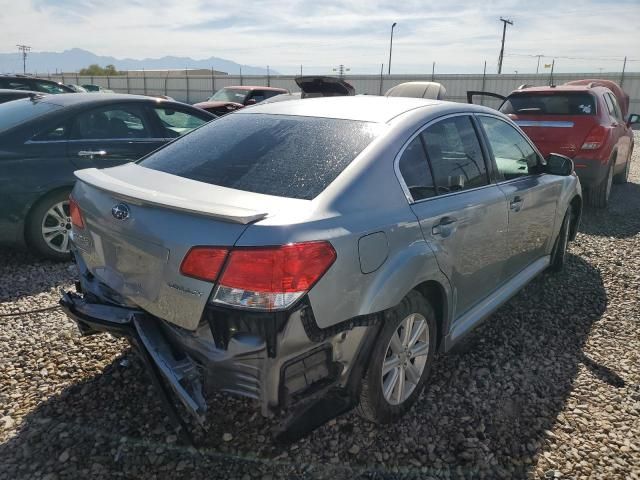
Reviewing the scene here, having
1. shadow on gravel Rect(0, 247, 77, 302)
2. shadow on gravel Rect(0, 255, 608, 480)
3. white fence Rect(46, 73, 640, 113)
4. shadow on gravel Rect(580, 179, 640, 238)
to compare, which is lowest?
shadow on gravel Rect(0, 255, 608, 480)

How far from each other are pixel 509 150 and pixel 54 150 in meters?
3.86

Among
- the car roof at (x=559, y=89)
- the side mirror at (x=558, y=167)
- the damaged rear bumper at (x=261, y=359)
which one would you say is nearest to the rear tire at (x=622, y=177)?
the car roof at (x=559, y=89)

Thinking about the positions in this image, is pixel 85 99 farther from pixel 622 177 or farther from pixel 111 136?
pixel 622 177

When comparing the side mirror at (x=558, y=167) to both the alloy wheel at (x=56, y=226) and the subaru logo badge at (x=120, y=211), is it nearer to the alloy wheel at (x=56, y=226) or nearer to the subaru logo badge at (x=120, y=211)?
the subaru logo badge at (x=120, y=211)

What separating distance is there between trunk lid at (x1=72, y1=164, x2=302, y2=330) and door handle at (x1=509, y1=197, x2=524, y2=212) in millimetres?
1857

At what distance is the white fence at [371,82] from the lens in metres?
29.4

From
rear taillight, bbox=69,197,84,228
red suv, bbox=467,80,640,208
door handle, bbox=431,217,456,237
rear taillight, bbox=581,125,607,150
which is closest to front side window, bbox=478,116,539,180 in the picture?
door handle, bbox=431,217,456,237

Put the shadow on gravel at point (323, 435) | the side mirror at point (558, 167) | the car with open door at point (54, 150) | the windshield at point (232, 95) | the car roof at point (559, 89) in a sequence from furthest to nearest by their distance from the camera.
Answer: the windshield at point (232, 95), the car roof at point (559, 89), the car with open door at point (54, 150), the side mirror at point (558, 167), the shadow on gravel at point (323, 435)

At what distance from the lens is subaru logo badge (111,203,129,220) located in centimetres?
222

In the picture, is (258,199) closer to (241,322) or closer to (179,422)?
(241,322)

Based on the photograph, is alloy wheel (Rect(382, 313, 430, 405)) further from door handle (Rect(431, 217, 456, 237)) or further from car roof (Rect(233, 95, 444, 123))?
car roof (Rect(233, 95, 444, 123))

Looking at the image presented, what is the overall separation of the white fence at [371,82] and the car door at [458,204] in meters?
26.0

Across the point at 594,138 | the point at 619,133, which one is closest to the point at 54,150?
the point at 594,138

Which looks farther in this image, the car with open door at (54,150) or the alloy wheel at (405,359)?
the car with open door at (54,150)
